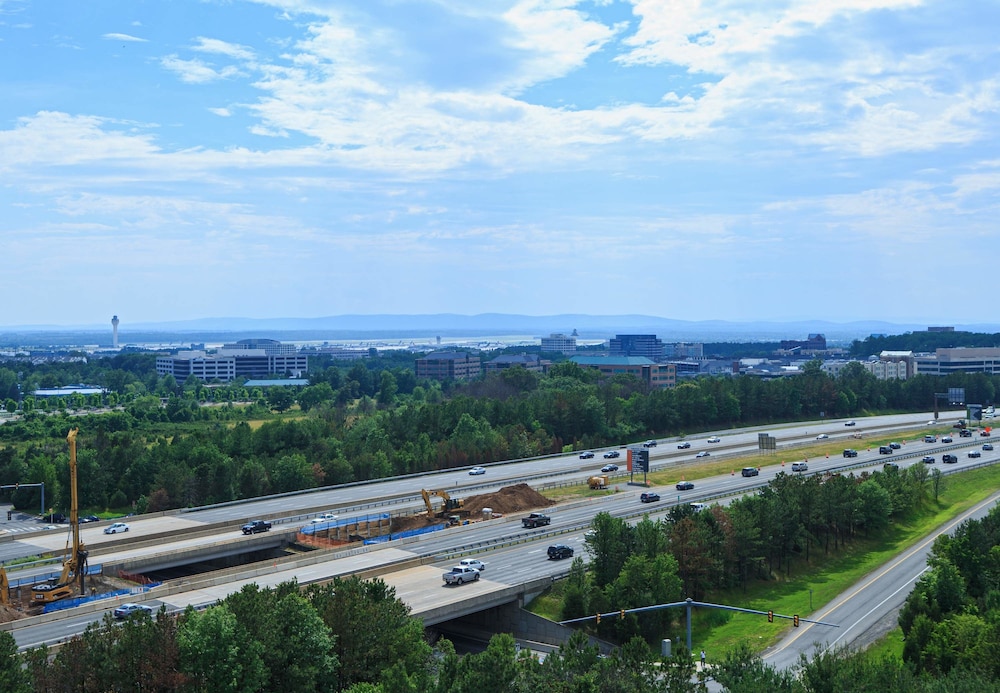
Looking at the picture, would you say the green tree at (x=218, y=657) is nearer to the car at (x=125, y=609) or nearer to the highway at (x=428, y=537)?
the highway at (x=428, y=537)

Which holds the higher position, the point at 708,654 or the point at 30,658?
the point at 30,658

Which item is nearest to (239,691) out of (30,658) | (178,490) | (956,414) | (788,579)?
(30,658)

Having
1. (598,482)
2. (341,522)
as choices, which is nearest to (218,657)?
(341,522)

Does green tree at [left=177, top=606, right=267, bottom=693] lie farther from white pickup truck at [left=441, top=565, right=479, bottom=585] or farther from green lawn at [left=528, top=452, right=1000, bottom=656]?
green lawn at [left=528, top=452, right=1000, bottom=656]

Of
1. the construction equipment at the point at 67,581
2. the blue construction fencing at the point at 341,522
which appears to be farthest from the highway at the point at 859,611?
the construction equipment at the point at 67,581

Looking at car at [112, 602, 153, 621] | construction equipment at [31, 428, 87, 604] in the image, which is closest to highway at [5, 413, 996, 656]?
car at [112, 602, 153, 621]

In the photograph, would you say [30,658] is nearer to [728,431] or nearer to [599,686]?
[599,686]
